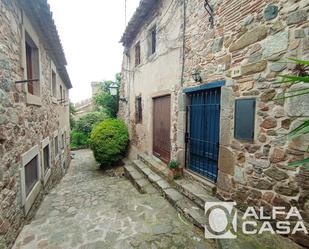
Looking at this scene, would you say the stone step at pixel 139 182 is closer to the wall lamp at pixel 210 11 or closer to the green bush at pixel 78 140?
the wall lamp at pixel 210 11

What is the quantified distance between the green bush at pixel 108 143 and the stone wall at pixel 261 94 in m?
5.05

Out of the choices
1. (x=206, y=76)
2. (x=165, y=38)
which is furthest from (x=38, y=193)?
(x=165, y=38)

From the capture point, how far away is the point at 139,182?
5.07m

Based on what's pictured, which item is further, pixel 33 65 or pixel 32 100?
pixel 33 65

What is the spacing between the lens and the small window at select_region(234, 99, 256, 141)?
2.76 m

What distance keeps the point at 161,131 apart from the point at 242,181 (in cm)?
312

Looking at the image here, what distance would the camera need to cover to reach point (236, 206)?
3039mm

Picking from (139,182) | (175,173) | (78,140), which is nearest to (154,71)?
(175,173)

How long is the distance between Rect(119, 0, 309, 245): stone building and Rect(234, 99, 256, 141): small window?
1 centimetres

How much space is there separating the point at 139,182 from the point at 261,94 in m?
3.63

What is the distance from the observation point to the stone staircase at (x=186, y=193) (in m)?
2.36

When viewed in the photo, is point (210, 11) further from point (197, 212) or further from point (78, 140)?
point (78, 140)

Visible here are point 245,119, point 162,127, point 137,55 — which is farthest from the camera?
point 137,55

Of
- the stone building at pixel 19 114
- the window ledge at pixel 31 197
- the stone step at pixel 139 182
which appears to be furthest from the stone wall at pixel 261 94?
the window ledge at pixel 31 197
